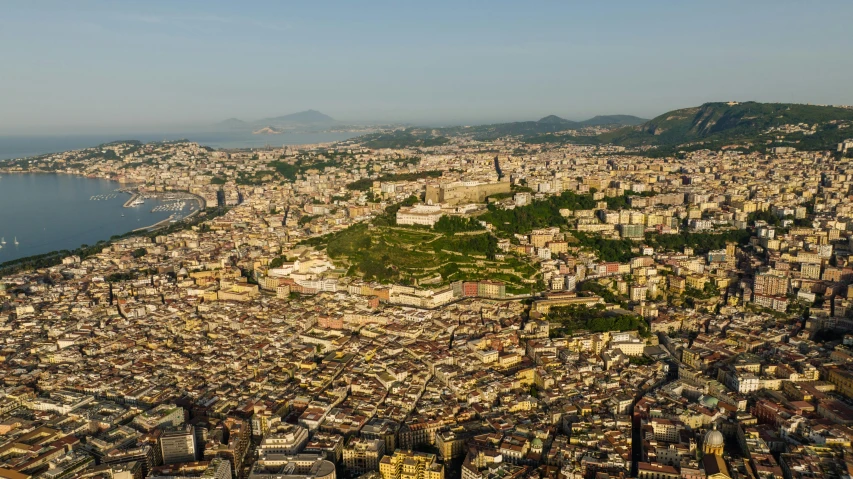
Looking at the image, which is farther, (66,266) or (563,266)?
(66,266)

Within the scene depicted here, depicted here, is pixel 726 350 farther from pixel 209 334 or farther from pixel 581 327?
pixel 209 334

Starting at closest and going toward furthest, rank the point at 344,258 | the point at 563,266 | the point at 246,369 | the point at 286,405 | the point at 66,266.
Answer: the point at 286,405
the point at 246,369
the point at 563,266
the point at 344,258
the point at 66,266

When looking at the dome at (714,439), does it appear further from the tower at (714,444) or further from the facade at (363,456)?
the facade at (363,456)

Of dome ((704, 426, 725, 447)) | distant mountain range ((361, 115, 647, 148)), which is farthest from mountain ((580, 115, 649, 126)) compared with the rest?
dome ((704, 426, 725, 447))

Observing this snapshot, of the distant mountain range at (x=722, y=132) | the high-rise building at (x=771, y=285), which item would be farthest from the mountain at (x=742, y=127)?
the high-rise building at (x=771, y=285)

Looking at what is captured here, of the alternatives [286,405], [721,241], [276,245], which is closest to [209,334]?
[286,405]

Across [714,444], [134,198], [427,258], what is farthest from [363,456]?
[134,198]
